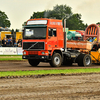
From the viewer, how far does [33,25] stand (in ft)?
63.4

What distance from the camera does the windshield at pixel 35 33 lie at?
19047 mm

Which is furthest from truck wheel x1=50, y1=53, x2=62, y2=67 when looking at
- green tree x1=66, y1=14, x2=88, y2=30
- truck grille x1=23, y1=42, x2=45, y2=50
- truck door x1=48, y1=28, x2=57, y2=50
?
green tree x1=66, y1=14, x2=88, y2=30

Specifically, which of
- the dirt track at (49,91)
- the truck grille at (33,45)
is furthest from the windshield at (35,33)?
the dirt track at (49,91)

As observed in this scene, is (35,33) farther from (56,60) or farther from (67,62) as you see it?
(67,62)

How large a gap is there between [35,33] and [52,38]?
117 cm

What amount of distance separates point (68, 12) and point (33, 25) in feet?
346

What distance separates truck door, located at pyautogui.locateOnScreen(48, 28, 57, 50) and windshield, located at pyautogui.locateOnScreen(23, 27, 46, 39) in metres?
0.41

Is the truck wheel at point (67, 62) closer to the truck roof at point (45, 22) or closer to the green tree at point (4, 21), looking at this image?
the truck roof at point (45, 22)

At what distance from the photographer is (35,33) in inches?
756

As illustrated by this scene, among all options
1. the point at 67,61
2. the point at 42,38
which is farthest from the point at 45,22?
the point at 67,61

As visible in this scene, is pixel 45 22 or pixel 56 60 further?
pixel 56 60

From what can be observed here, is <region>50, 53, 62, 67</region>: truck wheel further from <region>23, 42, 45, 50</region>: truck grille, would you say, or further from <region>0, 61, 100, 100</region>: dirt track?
<region>0, 61, 100, 100</region>: dirt track

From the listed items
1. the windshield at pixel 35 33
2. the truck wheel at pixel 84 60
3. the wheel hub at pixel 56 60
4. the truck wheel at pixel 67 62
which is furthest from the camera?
the truck wheel at pixel 67 62

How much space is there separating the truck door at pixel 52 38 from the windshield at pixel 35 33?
405mm
